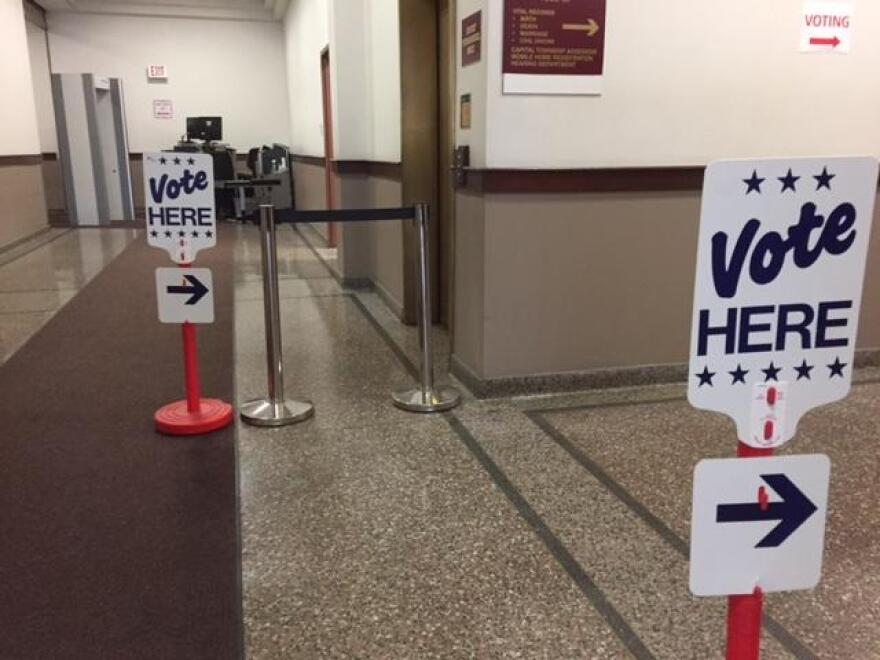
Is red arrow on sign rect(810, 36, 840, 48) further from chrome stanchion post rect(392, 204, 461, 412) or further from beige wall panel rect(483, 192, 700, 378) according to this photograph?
chrome stanchion post rect(392, 204, 461, 412)

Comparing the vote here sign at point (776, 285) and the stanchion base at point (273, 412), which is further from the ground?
the vote here sign at point (776, 285)

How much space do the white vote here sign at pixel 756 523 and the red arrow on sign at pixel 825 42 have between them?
286 cm

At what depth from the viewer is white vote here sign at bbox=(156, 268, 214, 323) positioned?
2820mm

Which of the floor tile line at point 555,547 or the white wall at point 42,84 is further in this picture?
the white wall at point 42,84

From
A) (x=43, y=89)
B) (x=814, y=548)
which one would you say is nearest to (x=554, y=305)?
(x=814, y=548)

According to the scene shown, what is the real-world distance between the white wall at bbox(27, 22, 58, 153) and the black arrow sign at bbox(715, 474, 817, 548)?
37.8 feet

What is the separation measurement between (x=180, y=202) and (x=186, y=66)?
10.0m

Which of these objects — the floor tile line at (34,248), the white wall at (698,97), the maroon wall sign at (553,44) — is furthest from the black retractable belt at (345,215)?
the floor tile line at (34,248)

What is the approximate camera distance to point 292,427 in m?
3.06

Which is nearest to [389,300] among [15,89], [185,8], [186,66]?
[15,89]

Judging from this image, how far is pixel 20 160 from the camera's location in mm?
8375

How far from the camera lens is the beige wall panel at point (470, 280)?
322cm

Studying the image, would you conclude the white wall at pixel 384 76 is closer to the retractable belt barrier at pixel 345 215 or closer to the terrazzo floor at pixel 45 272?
the retractable belt barrier at pixel 345 215

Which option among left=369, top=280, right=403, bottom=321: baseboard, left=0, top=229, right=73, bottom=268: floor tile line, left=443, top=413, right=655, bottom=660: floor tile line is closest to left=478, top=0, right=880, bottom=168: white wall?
left=443, top=413, right=655, bottom=660: floor tile line
